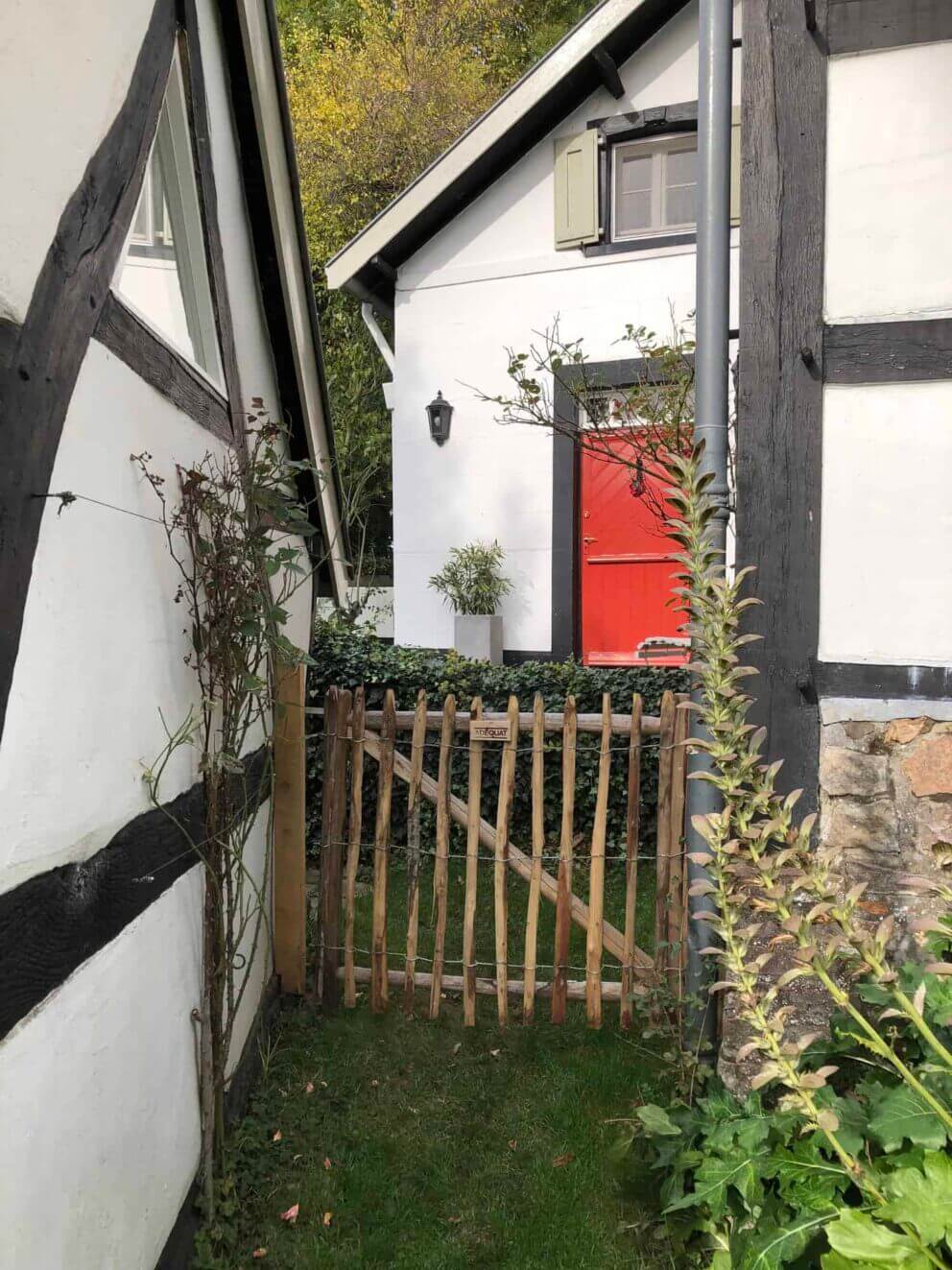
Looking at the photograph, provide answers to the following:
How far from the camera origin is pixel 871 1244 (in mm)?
1480

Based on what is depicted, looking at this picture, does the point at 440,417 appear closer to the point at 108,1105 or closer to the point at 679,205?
the point at 679,205

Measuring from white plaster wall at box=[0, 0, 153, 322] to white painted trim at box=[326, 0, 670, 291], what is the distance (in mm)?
5982

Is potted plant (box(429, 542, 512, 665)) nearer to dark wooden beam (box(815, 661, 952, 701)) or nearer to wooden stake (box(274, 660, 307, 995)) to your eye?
wooden stake (box(274, 660, 307, 995))

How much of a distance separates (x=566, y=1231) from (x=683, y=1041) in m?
0.69

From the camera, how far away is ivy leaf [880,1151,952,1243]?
4.92 feet

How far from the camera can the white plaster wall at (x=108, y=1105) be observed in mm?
1431

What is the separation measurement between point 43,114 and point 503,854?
2.95 meters

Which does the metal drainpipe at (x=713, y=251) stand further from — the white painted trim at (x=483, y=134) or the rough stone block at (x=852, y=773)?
the white painted trim at (x=483, y=134)

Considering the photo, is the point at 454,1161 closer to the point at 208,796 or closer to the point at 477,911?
the point at 208,796

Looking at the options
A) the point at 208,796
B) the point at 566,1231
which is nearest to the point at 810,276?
the point at 208,796

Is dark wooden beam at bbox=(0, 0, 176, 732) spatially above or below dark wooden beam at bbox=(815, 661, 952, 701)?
above

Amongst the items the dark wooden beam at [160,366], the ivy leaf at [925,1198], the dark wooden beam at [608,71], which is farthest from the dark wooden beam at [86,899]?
the dark wooden beam at [608,71]

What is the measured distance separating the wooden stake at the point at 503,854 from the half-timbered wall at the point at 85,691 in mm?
1444

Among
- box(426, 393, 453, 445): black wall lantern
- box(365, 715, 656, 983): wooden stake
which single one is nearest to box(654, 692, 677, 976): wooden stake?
box(365, 715, 656, 983): wooden stake
